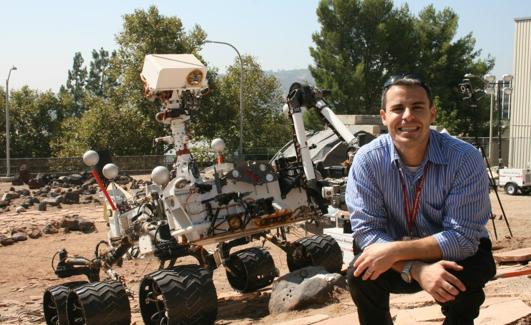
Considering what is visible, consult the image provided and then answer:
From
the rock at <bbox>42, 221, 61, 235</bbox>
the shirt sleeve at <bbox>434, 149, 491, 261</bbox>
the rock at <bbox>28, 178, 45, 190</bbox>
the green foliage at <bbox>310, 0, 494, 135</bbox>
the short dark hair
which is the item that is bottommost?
the rock at <bbox>42, 221, 61, 235</bbox>

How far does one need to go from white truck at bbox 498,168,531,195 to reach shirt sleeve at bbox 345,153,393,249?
18957 mm

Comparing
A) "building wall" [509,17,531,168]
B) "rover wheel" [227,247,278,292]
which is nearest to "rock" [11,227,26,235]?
"rover wheel" [227,247,278,292]

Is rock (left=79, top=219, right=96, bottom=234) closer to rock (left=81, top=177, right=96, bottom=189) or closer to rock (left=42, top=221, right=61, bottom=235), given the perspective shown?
rock (left=42, top=221, right=61, bottom=235)

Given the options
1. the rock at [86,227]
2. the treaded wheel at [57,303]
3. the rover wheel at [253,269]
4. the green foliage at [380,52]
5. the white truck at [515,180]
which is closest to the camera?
the treaded wheel at [57,303]

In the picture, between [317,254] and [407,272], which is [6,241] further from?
[407,272]

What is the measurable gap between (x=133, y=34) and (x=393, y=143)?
39.8 m

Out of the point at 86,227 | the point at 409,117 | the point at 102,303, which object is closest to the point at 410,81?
the point at 409,117

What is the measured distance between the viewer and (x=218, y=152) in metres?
8.95

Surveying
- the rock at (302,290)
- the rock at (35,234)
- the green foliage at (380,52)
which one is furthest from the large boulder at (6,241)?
the green foliage at (380,52)

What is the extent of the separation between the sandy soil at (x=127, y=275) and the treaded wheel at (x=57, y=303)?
100cm

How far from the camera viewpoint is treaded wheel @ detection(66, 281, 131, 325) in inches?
253

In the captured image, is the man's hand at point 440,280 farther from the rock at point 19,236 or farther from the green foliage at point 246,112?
the green foliage at point 246,112

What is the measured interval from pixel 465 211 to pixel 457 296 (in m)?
0.43

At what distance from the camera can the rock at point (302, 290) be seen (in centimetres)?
645
